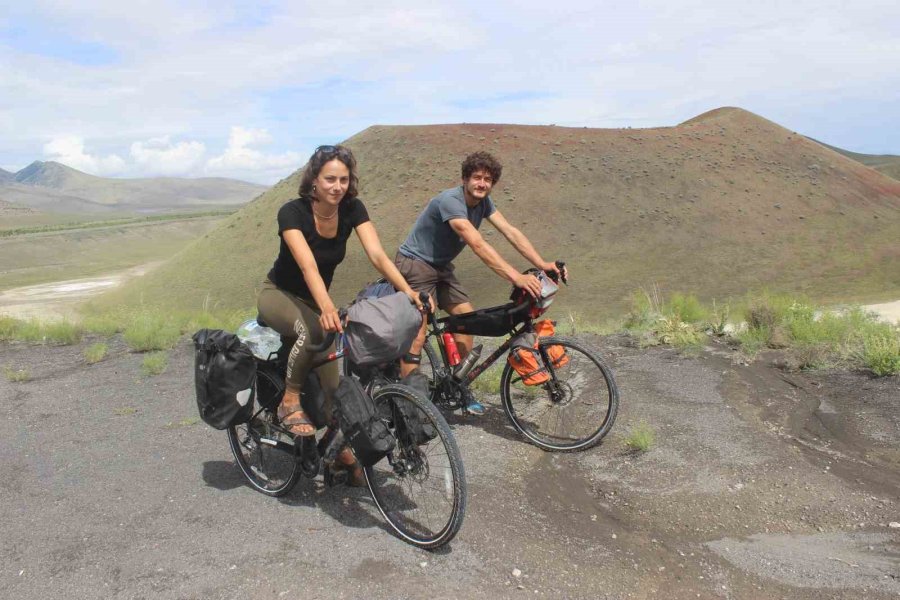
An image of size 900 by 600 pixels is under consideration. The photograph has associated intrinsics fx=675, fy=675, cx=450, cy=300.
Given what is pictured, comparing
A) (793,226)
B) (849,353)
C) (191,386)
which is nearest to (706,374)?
(849,353)

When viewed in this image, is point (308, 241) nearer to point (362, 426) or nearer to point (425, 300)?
point (425, 300)

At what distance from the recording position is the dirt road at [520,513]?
311 centimetres

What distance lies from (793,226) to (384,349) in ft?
106

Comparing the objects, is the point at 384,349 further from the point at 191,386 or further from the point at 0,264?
the point at 0,264

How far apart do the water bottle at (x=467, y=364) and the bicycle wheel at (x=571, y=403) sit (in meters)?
0.24

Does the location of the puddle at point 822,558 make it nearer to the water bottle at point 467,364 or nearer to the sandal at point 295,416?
the water bottle at point 467,364

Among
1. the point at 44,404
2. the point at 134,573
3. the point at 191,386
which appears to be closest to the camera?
the point at 134,573

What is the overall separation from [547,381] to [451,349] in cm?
76

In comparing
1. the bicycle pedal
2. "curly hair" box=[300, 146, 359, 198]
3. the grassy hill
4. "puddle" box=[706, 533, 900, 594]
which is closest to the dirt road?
"puddle" box=[706, 533, 900, 594]

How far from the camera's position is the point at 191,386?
671 centimetres

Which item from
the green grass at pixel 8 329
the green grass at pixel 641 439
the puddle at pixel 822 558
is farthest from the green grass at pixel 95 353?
the puddle at pixel 822 558

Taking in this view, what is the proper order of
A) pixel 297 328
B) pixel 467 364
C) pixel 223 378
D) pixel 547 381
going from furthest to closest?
pixel 467 364, pixel 547 381, pixel 223 378, pixel 297 328

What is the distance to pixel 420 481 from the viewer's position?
353 centimetres

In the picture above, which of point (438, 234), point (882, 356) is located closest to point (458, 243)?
point (438, 234)
